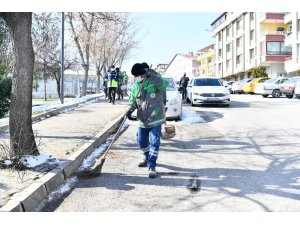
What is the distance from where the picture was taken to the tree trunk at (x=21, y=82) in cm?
604

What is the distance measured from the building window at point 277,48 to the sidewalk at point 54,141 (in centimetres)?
4060

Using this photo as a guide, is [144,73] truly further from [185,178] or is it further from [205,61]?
[205,61]

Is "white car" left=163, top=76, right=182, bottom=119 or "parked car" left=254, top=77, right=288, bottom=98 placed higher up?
"parked car" left=254, top=77, right=288, bottom=98

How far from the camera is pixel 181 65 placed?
130 m

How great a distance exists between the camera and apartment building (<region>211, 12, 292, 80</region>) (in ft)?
161

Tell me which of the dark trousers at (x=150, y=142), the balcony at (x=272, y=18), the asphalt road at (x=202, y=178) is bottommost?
the asphalt road at (x=202, y=178)

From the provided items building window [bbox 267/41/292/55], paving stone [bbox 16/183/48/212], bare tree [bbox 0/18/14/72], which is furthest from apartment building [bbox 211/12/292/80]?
paving stone [bbox 16/183/48/212]

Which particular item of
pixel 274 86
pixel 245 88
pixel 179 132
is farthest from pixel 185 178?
pixel 245 88

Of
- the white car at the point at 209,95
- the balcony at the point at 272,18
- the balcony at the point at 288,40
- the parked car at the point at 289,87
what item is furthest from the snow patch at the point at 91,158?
the balcony at the point at 272,18

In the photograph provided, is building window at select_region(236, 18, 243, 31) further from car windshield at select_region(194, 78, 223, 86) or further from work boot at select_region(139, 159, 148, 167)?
work boot at select_region(139, 159, 148, 167)

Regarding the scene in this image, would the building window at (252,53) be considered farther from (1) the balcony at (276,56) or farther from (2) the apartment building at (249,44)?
(1) the balcony at (276,56)

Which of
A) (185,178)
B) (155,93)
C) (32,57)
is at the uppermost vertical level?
(32,57)

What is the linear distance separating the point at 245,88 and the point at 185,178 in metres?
28.8

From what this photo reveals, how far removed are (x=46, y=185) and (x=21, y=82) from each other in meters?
1.92
